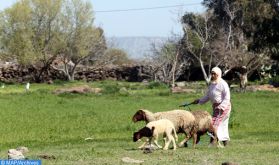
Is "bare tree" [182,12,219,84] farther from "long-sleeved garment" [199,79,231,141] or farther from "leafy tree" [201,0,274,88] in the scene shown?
"long-sleeved garment" [199,79,231,141]

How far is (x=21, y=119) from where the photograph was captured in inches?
1000

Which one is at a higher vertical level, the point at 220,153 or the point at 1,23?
the point at 1,23

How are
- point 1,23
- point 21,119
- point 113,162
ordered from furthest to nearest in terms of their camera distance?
point 1,23 < point 21,119 < point 113,162

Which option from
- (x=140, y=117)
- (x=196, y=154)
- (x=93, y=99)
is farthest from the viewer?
(x=93, y=99)

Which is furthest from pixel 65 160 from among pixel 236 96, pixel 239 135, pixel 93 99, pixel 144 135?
pixel 236 96

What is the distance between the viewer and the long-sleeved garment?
50.8 ft

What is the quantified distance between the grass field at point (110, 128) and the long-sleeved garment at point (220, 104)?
53 cm

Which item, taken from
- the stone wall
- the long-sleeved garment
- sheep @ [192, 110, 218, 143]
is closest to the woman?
the long-sleeved garment

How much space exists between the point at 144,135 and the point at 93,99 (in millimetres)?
22149

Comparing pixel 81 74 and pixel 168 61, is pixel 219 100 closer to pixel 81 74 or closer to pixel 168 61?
pixel 168 61

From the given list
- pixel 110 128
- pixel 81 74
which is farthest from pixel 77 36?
pixel 110 128

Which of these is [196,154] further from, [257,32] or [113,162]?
[257,32]

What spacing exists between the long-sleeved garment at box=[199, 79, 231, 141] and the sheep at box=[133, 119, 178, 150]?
1.54m

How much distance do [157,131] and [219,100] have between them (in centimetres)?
212
